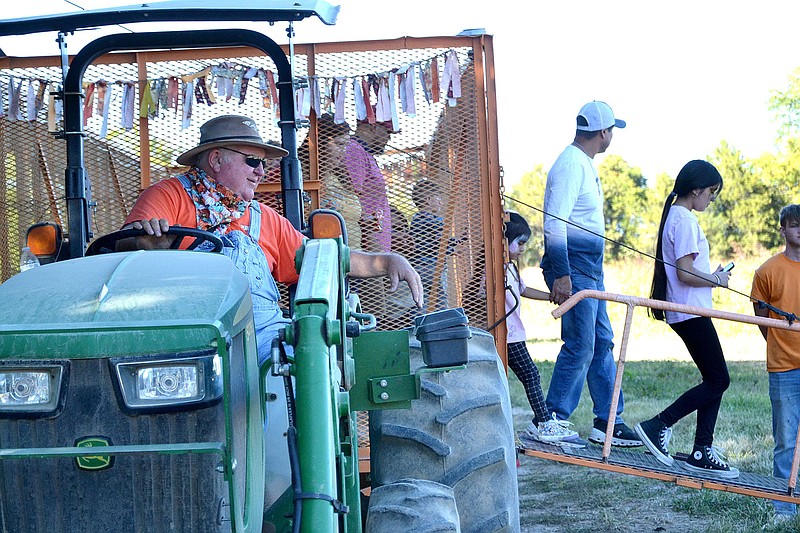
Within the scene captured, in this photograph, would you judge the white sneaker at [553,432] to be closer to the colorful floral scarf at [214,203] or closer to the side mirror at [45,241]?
the colorful floral scarf at [214,203]

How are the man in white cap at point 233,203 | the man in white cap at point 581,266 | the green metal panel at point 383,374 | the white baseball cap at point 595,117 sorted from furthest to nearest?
the white baseball cap at point 595,117 → the man in white cap at point 581,266 → the man in white cap at point 233,203 → the green metal panel at point 383,374

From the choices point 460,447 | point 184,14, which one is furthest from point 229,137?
point 460,447

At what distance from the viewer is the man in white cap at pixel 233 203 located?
368 centimetres

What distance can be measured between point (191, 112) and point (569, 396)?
2.56 m

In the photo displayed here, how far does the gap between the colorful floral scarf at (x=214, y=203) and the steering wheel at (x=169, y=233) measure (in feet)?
1.33

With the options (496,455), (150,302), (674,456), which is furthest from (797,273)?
(150,302)

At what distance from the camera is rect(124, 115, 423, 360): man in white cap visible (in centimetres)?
368

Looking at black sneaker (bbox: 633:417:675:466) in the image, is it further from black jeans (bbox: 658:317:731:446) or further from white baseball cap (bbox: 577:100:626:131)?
white baseball cap (bbox: 577:100:626:131)

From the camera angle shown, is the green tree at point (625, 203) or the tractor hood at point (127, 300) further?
the green tree at point (625, 203)

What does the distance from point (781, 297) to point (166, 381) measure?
462 centimetres

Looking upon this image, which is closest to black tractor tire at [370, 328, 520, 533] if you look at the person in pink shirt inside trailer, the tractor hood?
the tractor hood

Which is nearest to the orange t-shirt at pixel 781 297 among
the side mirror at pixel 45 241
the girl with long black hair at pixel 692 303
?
the girl with long black hair at pixel 692 303

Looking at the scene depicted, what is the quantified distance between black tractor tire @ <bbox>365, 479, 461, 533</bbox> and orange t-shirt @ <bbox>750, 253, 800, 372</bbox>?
3.45 metres

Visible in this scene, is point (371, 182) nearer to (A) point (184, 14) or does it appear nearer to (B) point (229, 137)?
(B) point (229, 137)
